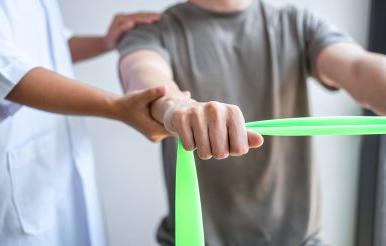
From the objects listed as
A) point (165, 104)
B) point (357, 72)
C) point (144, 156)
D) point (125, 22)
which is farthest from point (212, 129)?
point (144, 156)

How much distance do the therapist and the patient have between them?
0.31ft

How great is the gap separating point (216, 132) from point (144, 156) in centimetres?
78

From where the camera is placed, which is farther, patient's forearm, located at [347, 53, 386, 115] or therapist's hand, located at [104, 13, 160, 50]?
therapist's hand, located at [104, 13, 160, 50]

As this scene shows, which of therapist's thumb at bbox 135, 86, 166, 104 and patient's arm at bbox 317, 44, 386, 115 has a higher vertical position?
therapist's thumb at bbox 135, 86, 166, 104

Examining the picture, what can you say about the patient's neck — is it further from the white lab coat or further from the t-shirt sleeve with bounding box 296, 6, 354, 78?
the white lab coat

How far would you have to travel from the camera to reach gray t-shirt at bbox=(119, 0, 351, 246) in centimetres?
71

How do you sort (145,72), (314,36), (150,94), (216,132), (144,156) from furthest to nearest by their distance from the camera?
(144,156) → (314,36) → (145,72) → (150,94) → (216,132)

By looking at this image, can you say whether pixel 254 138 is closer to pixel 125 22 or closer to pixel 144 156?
pixel 125 22

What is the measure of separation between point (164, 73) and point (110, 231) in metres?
0.73

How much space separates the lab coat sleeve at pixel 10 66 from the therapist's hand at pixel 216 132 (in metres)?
0.24

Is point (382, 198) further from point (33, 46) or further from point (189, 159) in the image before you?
point (33, 46)

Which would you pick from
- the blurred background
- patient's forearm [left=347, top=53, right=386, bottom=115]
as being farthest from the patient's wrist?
the blurred background

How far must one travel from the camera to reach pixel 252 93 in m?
0.72

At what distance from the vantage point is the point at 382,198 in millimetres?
578
